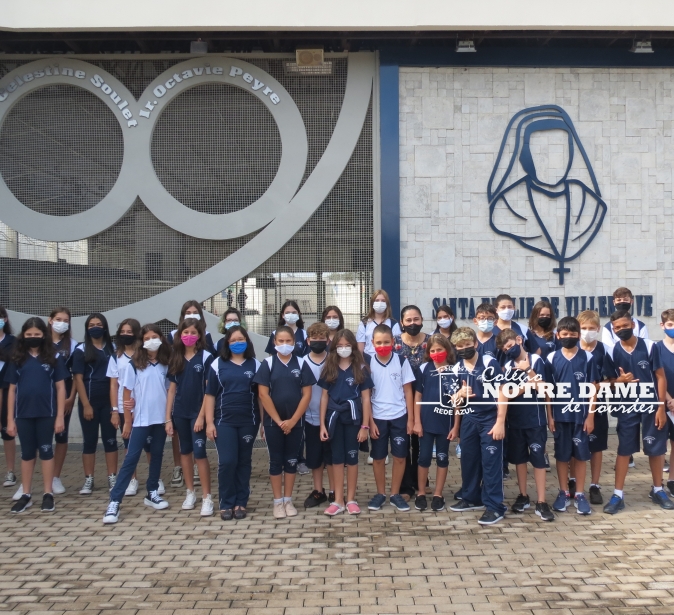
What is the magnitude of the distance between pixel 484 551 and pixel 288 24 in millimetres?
6664

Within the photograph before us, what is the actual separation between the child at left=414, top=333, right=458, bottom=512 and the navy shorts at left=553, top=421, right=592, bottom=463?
2.92ft

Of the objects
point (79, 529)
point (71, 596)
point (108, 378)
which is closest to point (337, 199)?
point (108, 378)

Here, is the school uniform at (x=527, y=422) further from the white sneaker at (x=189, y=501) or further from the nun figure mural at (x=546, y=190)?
the nun figure mural at (x=546, y=190)

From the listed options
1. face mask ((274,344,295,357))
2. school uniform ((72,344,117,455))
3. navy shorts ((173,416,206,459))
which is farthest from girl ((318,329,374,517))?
school uniform ((72,344,117,455))

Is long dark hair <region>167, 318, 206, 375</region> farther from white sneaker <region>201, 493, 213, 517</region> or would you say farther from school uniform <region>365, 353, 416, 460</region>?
school uniform <region>365, 353, 416, 460</region>

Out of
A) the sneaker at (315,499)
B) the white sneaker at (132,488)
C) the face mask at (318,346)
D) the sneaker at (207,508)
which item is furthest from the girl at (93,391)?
the face mask at (318,346)

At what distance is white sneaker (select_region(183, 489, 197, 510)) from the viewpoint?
20.6 feet

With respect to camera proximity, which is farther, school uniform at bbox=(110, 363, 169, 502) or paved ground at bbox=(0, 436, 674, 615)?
school uniform at bbox=(110, 363, 169, 502)

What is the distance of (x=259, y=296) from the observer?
9.61m

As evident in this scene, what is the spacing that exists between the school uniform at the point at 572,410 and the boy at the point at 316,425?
2029 millimetres

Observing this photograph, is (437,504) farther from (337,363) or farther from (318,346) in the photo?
(318,346)

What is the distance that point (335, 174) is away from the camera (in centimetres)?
951

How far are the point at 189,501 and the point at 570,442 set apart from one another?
340cm

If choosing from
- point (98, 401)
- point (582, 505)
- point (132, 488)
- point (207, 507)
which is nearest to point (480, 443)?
point (582, 505)
